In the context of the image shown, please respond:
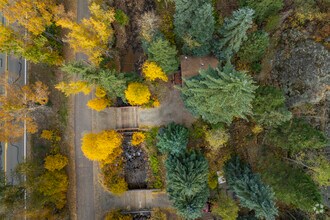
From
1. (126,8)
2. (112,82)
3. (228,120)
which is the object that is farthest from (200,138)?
(126,8)

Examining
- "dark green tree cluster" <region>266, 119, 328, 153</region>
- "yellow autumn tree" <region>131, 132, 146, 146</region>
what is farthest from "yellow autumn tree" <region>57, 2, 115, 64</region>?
"dark green tree cluster" <region>266, 119, 328, 153</region>

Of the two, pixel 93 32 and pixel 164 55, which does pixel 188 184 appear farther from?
pixel 93 32

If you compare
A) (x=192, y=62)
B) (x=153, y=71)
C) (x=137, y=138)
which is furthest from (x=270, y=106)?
(x=137, y=138)

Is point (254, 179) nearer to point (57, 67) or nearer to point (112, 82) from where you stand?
point (112, 82)

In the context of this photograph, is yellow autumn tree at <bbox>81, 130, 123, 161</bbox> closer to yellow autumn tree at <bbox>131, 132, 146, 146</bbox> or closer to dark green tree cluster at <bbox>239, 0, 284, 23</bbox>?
yellow autumn tree at <bbox>131, 132, 146, 146</bbox>

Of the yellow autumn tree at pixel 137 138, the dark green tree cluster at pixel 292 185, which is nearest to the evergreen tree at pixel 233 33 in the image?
the yellow autumn tree at pixel 137 138
